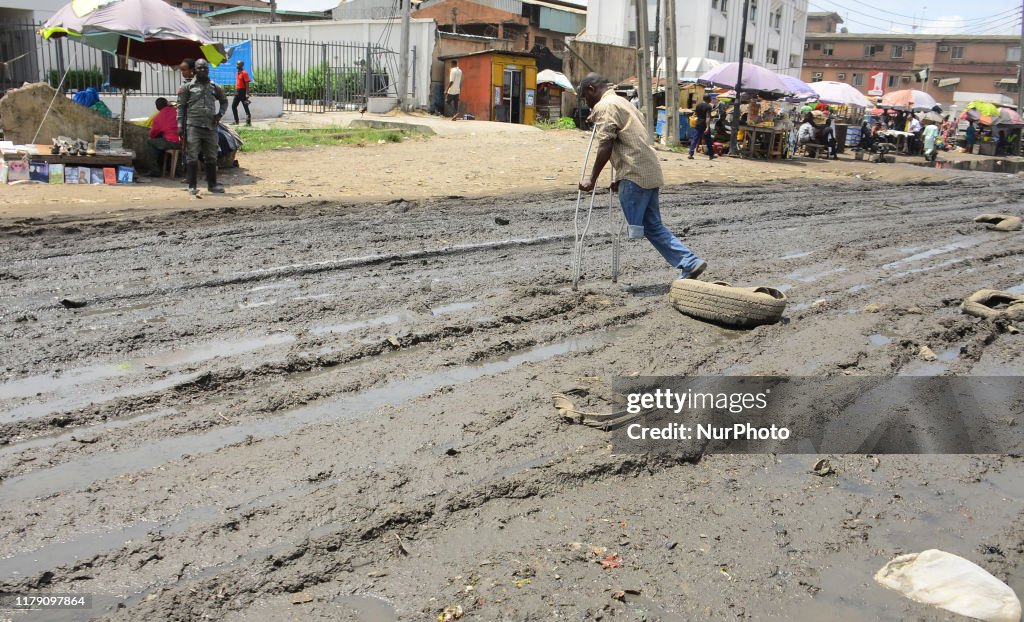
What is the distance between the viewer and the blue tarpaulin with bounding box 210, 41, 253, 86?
77.5 feet

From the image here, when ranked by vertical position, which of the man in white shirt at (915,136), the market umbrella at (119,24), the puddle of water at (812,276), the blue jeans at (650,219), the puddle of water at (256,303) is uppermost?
the market umbrella at (119,24)

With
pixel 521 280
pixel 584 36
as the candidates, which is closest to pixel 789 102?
pixel 584 36

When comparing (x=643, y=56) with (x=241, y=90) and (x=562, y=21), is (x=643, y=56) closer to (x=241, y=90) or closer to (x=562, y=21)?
(x=241, y=90)

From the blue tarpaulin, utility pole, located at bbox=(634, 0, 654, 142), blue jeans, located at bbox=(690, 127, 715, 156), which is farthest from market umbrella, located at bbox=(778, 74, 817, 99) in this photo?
the blue tarpaulin

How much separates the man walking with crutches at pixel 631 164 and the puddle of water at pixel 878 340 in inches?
58.9

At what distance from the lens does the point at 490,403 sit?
4.77 m

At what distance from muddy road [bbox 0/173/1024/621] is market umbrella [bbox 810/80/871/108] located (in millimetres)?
22419

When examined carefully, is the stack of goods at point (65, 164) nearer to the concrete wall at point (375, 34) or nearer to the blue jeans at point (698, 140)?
the blue jeans at point (698, 140)

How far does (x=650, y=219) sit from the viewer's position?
23.8ft

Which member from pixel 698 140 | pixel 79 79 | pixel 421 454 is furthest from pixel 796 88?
pixel 421 454

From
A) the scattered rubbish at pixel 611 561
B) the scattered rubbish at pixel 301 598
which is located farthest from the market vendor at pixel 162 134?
the scattered rubbish at pixel 611 561

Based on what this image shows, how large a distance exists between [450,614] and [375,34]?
30.6 metres

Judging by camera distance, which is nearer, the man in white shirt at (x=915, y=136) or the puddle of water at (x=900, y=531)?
the puddle of water at (x=900, y=531)

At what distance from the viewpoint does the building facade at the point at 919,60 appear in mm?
70812
